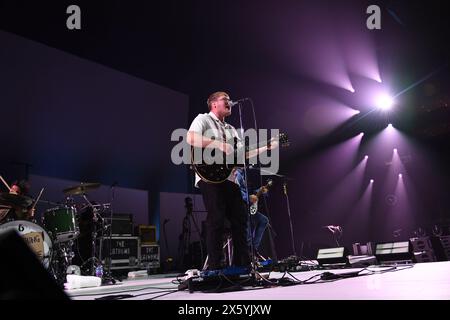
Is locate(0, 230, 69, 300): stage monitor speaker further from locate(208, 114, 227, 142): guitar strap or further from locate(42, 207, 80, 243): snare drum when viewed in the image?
locate(42, 207, 80, 243): snare drum

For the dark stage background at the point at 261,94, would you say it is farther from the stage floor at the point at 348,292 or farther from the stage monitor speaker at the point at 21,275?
the stage monitor speaker at the point at 21,275

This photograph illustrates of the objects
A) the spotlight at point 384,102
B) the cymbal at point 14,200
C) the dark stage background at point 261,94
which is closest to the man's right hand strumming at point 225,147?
the cymbal at point 14,200

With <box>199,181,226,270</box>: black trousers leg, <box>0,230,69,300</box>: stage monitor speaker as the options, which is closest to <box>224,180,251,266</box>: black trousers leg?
<box>199,181,226,270</box>: black trousers leg

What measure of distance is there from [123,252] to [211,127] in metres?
4.89

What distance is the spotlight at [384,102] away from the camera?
8609mm

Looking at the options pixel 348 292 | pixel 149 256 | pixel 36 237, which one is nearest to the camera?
pixel 348 292

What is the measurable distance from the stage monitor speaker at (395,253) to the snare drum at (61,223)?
13.2 ft

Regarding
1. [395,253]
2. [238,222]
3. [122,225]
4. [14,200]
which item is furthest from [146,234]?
[238,222]

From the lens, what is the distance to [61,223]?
15.6 feet

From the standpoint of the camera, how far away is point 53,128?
269 inches

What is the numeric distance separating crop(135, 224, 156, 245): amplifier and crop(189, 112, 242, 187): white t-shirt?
5.03 metres

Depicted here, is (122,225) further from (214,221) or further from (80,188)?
(214,221)
